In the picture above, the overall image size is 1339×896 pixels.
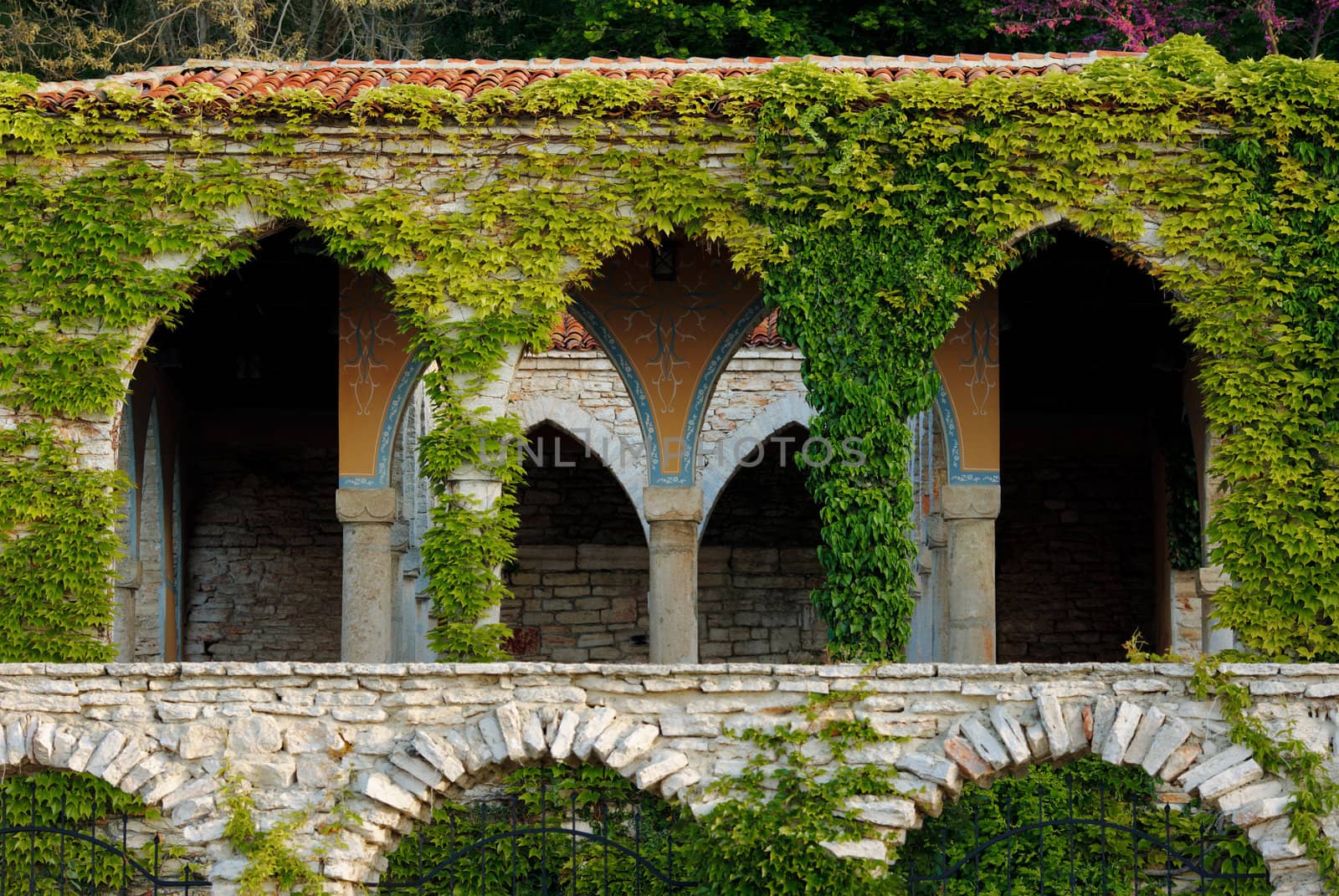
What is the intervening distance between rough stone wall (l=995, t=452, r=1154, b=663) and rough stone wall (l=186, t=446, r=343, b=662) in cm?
567

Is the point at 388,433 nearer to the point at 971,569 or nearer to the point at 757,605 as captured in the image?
the point at 971,569

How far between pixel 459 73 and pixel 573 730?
4.41 m

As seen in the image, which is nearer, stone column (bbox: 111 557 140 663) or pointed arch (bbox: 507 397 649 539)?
stone column (bbox: 111 557 140 663)

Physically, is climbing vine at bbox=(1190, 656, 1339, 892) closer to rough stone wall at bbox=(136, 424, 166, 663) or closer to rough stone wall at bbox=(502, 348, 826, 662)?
rough stone wall at bbox=(502, 348, 826, 662)

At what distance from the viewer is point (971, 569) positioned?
11.6 m

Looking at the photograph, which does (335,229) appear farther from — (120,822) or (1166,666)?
(1166,666)

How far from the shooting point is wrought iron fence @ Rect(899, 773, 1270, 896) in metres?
9.37

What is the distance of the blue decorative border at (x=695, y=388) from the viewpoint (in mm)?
12086

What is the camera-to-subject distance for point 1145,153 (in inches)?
408

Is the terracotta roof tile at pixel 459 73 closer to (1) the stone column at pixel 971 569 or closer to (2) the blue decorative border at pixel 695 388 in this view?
(2) the blue decorative border at pixel 695 388

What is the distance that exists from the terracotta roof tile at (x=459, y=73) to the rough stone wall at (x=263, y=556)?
4322 mm

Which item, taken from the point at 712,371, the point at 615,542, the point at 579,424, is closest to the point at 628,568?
the point at 615,542

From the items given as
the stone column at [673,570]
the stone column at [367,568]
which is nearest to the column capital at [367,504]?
the stone column at [367,568]

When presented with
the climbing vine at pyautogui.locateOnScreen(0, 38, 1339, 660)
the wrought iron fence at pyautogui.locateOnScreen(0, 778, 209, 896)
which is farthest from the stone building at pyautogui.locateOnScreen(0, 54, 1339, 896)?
the wrought iron fence at pyautogui.locateOnScreen(0, 778, 209, 896)
